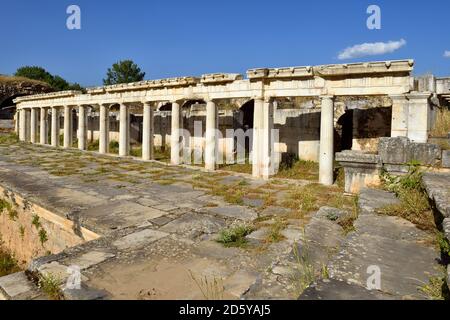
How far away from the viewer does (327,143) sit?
410 inches

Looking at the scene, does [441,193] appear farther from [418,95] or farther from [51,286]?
[418,95]

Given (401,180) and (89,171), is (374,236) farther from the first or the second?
(89,171)

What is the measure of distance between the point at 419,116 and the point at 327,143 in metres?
2.59

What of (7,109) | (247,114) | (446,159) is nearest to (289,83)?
(247,114)

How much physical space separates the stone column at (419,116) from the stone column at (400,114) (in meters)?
0.10

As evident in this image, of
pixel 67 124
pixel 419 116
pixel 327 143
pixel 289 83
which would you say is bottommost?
pixel 327 143

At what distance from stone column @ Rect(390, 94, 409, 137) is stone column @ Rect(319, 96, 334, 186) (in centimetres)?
178

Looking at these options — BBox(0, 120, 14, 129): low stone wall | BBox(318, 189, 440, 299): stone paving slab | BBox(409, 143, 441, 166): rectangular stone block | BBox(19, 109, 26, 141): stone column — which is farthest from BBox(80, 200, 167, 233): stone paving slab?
BBox(0, 120, 14, 129): low stone wall

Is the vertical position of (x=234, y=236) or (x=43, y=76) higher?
(x=43, y=76)

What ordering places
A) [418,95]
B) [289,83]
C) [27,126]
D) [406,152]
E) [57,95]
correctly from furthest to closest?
[27,126]
[57,95]
[289,83]
[418,95]
[406,152]

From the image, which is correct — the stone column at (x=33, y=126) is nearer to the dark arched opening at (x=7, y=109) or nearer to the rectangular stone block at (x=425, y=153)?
the dark arched opening at (x=7, y=109)

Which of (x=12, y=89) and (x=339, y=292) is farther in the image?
(x=12, y=89)

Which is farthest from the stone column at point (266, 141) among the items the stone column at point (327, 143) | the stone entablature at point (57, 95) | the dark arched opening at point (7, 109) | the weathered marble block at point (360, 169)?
the dark arched opening at point (7, 109)
